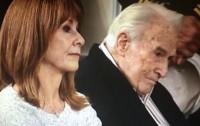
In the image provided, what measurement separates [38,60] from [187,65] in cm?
62

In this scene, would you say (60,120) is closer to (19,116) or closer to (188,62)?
(19,116)

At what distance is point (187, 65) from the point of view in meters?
1.72

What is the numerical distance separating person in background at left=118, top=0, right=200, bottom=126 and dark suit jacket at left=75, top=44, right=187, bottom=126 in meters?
0.16

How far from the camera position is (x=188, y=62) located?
5.67ft

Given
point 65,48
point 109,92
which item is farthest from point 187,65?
point 65,48

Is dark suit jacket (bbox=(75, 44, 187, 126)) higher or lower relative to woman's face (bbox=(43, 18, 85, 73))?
lower

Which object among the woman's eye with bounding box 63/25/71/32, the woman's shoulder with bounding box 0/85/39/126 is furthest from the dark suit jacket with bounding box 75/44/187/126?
the woman's shoulder with bounding box 0/85/39/126

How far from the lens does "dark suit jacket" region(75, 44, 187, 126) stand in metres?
1.61

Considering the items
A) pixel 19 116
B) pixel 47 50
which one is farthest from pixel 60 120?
pixel 47 50

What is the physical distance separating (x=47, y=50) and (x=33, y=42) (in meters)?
0.07

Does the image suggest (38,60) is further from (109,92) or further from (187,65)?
(187,65)

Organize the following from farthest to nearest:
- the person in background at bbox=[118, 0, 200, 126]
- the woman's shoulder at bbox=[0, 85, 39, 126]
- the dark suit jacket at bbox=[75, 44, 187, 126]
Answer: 1. the person in background at bbox=[118, 0, 200, 126]
2. the dark suit jacket at bbox=[75, 44, 187, 126]
3. the woman's shoulder at bbox=[0, 85, 39, 126]

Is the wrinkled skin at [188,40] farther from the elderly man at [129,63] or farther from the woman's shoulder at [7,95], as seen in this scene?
the woman's shoulder at [7,95]

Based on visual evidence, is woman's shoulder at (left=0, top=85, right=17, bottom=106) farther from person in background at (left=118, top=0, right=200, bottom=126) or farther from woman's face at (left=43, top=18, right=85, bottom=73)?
person in background at (left=118, top=0, right=200, bottom=126)
